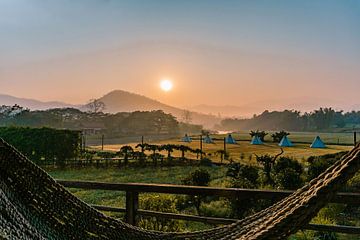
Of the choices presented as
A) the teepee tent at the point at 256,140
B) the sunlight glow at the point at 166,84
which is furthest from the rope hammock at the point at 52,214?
the sunlight glow at the point at 166,84

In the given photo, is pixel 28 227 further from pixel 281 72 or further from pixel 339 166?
pixel 281 72

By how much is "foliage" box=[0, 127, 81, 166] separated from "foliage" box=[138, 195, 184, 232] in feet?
38.6

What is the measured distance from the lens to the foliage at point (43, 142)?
15.8m

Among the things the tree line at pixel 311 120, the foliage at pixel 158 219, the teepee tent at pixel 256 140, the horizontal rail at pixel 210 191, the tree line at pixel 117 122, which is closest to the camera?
the horizontal rail at pixel 210 191

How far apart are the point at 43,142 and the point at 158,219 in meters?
12.8

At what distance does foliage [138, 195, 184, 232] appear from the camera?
3983 millimetres

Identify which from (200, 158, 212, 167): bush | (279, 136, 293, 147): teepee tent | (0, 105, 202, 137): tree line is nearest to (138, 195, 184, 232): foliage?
(200, 158, 212, 167): bush

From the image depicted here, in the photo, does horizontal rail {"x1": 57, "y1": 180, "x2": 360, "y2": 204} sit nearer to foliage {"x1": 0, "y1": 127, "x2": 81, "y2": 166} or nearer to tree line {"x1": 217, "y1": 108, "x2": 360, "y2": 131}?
foliage {"x1": 0, "y1": 127, "x2": 81, "y2": 166}

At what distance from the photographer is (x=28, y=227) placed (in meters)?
1.61

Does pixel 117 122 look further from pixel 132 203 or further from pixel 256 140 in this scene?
pixel 132 203

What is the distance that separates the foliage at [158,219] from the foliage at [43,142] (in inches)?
463

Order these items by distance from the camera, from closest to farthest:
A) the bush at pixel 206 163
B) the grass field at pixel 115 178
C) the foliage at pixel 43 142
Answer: the grass field at pixel 115 178 < the foliage at pixel 43 142 < the bush at pixel 206 163

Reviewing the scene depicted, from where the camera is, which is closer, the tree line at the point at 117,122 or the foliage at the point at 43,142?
the foliage at the point at 43,142

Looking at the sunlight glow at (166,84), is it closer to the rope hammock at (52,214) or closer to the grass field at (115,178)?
the grass field at (115,178)
